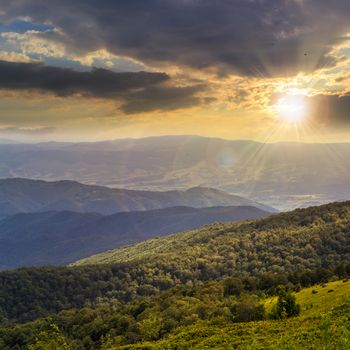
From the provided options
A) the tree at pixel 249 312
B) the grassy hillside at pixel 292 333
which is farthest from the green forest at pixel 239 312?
the grassy hillside at pixel 292 333

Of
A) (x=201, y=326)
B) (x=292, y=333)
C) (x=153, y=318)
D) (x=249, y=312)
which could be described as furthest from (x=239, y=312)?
(x=153, y=318)

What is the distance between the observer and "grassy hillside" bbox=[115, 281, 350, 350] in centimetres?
3834

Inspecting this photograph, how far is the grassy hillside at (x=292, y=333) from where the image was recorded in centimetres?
3834

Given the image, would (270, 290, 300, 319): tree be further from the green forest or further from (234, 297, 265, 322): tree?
(234, 297, 265, 322): tree

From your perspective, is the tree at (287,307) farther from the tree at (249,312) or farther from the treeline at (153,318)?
the tree at (249,312)

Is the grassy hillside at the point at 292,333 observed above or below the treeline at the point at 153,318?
above

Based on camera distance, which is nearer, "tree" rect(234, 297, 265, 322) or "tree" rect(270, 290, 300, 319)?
"tree" rect(270, 290, 300, 319)

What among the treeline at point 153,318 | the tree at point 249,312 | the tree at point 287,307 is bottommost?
the treeline at point 153,318

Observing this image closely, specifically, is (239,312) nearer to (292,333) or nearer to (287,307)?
(287,307)

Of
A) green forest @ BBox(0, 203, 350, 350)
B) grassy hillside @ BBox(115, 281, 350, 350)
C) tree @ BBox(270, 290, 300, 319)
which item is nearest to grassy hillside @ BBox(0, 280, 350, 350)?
grassy hillside @ BBox(115, 281, 350, 350)

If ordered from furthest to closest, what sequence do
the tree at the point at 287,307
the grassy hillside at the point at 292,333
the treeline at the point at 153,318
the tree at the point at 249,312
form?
the treeline at the point at 153,318 < the tree at the point at 249,312 < the tree at the point at 287,307 < the grassy hillside at the point at 292,333

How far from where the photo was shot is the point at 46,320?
475 ft

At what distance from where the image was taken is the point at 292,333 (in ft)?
151

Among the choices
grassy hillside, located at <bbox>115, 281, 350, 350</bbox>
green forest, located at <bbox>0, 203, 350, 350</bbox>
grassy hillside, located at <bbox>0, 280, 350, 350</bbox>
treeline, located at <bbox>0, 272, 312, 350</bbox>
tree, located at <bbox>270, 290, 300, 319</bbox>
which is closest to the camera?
grassy hillside, located at <bbox>115, 281, 350, 350</bbox>
